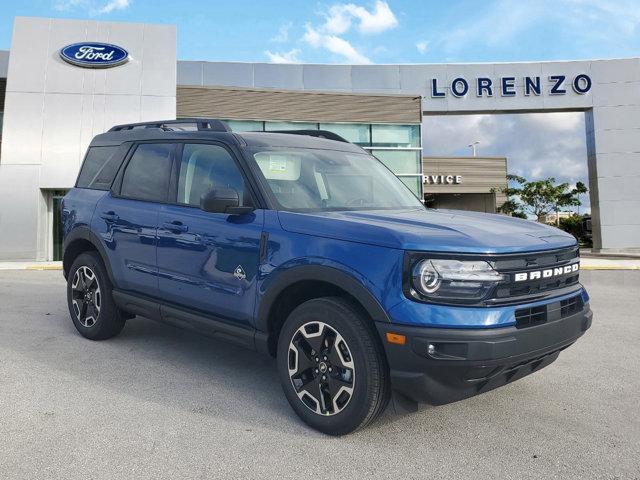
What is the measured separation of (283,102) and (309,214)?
18.2m

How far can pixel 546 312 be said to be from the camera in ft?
9.53

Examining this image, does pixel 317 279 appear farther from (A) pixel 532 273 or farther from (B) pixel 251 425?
A: (A) pixel 532 273

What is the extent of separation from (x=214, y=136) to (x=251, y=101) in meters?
17.1

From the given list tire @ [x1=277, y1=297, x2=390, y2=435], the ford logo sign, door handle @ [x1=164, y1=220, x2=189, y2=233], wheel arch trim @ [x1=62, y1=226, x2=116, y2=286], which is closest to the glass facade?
the ford logo sign

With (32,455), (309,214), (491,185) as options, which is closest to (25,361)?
(32,455)

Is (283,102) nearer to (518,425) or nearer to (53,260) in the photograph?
(53,260)

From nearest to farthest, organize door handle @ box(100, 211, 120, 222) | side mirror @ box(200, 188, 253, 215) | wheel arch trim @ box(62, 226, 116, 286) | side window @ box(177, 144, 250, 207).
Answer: side mirror @ box(200, 188, 253, 215) < side window @ box(177, 144, 250, 207) < door handle @ box(100, 211, 120, 222) < wheel arch trim @ box(62, 226, 116, 286)

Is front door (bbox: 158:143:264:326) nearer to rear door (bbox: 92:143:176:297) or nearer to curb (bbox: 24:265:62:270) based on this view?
rear door (bbox: 92:143:176:297)

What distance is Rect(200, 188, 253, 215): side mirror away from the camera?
3.30 m

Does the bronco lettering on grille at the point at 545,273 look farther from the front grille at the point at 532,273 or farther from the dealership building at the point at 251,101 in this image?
the dealership building at the point at 251,101

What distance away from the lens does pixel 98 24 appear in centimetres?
1850

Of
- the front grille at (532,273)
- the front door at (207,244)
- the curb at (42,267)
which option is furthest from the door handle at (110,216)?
the curb at (42,267)

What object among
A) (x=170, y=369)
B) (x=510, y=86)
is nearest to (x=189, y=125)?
(x=170, y=369)

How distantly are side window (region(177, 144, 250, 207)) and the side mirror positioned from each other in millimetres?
224
